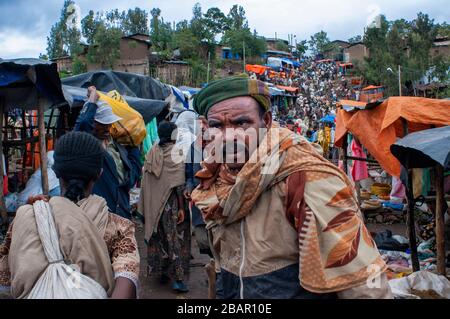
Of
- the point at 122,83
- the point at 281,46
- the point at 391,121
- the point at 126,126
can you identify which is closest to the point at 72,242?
the point at 126,126

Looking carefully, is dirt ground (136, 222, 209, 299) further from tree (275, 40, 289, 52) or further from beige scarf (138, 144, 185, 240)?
tree (275, 40, 289, 52)

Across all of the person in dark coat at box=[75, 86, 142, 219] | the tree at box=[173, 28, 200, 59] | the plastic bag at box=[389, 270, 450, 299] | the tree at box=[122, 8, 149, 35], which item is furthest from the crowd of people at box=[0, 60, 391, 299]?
the tree at box=[122, 8, 149, 35]

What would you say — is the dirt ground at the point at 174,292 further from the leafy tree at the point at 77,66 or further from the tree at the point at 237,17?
the tree at the point at 237,17

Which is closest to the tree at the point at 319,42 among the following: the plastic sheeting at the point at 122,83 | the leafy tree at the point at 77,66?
the leafy tree at the point at 77,66

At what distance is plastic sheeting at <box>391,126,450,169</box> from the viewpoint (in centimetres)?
362

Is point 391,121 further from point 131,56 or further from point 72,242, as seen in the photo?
point 131,56

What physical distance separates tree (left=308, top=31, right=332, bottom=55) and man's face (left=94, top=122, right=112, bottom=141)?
67762mm

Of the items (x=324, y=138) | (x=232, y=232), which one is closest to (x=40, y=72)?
(x=232, y=232)

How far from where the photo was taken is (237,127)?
1.57 metres

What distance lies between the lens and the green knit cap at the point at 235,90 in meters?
1.59

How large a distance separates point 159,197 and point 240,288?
3764 mm

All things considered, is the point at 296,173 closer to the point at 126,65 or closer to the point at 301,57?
the point at 126,65

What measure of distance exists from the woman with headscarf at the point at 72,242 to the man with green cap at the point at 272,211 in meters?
0.36

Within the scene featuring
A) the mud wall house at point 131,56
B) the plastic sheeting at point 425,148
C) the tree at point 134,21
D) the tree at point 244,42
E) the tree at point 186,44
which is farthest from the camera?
the tree at point 134,21
